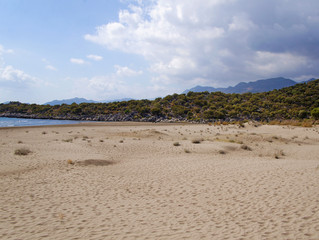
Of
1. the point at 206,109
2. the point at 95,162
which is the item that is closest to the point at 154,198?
the point at 95,162

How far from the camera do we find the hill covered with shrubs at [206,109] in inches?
1758

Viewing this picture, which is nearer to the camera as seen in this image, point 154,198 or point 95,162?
point 154,198

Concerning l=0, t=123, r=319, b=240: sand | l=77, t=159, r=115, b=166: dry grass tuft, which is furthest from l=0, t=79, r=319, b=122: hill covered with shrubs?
l=0, t=123, r=319, b=240: sand

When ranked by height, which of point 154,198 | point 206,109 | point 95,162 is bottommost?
point 154,198

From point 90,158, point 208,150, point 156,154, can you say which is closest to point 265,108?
point 208,150

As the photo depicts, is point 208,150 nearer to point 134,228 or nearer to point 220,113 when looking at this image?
point 134,228

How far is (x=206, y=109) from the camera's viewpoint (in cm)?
5278

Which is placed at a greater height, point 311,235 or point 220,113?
point 220,113

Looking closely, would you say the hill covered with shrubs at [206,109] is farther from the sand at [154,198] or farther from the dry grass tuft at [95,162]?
the sand at [154,198]

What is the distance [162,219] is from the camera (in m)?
5.70

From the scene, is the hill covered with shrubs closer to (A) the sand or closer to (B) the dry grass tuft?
(B) the dry grass tuft

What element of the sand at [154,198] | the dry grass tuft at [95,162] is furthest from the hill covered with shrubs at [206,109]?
the sand at [154,198]

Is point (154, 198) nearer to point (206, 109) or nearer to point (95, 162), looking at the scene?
point (95, 162)

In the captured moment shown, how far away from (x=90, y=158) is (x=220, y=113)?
124 ft
